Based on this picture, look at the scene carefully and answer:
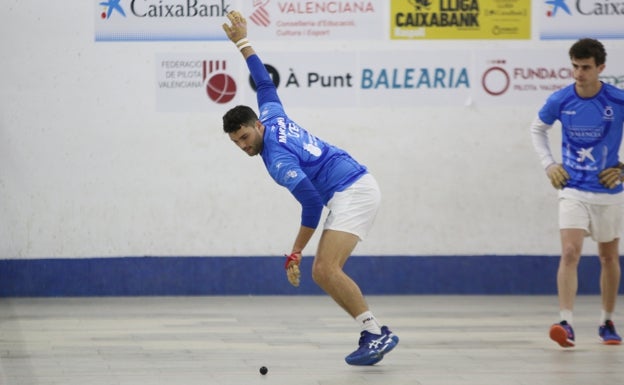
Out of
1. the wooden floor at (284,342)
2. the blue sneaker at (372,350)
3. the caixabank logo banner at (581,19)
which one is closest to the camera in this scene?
the wooden floor at (284,342)

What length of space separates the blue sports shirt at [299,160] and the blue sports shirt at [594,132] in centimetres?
169

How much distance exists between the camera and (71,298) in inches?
479

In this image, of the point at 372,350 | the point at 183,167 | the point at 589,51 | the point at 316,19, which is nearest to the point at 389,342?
the point at 372,350

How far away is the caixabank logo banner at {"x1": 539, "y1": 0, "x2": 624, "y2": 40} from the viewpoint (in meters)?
12.3

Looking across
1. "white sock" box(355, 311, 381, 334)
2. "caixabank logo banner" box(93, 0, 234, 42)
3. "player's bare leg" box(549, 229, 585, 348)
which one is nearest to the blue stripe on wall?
"caixabank logo banner" box(93, 0, 234, 42)

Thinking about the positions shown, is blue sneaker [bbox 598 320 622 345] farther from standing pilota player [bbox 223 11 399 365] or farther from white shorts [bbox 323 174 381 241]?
white shorts [bbox 323 174 381 241]

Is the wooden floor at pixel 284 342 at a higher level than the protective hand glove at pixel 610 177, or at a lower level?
lower

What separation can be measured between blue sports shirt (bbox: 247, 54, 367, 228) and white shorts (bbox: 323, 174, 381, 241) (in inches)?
2.1

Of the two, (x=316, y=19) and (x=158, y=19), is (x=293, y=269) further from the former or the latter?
(x=158, y=19)

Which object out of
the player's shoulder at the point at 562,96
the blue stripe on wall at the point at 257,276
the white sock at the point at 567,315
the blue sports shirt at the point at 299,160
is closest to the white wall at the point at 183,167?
the blue stripe on wall at the point at 257,276

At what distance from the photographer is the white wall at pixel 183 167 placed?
1210 cm

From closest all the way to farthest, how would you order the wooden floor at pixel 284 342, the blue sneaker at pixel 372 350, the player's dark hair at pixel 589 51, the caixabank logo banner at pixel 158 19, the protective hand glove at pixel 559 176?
the wooden floor at pixel 284 342 → the blue sneaker at pixel 372 350 → the player's dark hair at pixel 589 51 → the protective hand glove at pixel 559 176 → the caixabank logo banner at pixel 158 19

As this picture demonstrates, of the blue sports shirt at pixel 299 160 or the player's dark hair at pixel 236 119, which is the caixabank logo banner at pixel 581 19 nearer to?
the blue sports shirt at pixel 299 160

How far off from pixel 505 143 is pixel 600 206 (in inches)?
135
